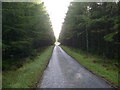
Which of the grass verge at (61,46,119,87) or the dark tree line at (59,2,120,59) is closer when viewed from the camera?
the grass verge at (61,46,119,87)

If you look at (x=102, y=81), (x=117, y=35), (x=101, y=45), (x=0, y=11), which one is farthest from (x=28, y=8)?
(x=101, y=45)

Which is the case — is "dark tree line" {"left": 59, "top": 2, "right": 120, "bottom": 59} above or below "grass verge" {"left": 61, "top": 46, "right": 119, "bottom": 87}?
above

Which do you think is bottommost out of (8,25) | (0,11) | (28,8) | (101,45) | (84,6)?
(101,45)

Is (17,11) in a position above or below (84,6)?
below

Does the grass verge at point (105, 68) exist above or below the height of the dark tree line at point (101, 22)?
below

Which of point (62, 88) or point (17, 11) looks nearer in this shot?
point (62, 88)

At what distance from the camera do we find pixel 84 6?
87.6ft

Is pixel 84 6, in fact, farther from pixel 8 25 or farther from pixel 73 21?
pixel 8 25

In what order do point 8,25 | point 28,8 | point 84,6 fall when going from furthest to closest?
point 84,6 < point 28,8 < point 8,25

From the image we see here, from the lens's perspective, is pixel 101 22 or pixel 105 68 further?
pixel 101 22

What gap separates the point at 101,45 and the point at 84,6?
660 centimetres

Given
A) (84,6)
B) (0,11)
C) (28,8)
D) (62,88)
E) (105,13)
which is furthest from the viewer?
(84,6)

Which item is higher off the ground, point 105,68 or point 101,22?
point 101,22

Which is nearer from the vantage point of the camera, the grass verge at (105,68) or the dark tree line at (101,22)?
the grass verge at (105,68)
